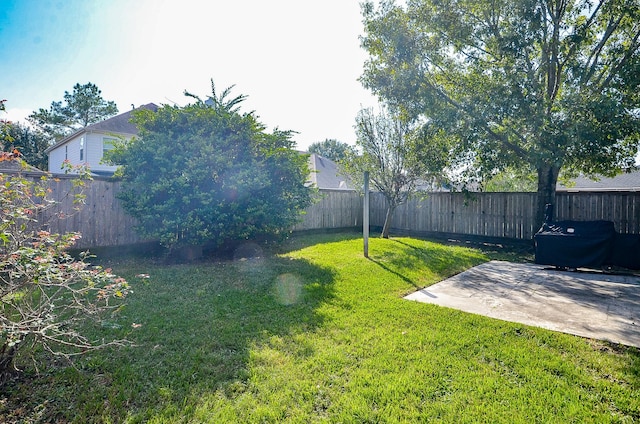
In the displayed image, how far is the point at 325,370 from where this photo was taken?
2.44 meters

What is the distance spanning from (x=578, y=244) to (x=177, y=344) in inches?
275

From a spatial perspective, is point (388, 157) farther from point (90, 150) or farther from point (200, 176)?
point (90, 150)

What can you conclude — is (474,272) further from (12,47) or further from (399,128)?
(12,47)

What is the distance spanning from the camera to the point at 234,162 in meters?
6.32

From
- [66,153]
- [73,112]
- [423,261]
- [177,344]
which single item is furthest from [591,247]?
[73,112]

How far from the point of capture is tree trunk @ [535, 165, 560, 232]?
7922 mm

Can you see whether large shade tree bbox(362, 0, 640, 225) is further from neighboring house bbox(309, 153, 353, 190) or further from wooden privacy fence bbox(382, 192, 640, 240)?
neighboring house bbox(309, 153, 353, 190)

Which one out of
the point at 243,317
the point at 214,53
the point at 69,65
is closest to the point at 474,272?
the point at 243,317

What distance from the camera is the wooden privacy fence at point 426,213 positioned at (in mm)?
6055

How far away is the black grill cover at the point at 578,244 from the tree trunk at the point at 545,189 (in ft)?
5.73

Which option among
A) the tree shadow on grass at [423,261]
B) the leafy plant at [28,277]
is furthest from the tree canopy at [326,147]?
the leafy plant at [28,277]

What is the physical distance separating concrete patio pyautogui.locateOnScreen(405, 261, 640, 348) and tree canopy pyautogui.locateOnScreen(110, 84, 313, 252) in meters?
3.46

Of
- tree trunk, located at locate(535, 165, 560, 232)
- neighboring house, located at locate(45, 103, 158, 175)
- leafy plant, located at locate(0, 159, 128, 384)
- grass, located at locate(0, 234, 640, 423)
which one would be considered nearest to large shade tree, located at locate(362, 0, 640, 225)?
tree trunk, located at locate(535, 165, 560, 232)

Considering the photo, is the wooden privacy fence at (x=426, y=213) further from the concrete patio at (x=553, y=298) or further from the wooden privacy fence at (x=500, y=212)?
the concrete patio at (x=553, y=298)
